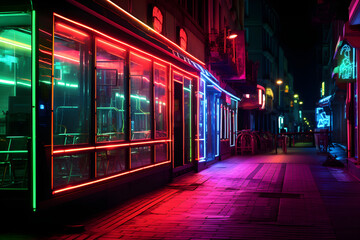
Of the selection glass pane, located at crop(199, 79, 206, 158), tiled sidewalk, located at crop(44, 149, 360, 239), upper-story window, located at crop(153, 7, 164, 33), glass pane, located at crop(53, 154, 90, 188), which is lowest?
tiled sidewalk, located at crop(44, 149, 360, 239)

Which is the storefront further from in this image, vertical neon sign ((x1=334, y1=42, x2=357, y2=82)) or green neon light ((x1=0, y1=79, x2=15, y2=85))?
vertical neon sign ((x1=334, y1=42, x2=357, y2=82))

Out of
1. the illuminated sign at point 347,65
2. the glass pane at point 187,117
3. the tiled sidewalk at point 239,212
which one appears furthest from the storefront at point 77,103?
the illuminated sign at point 347,65

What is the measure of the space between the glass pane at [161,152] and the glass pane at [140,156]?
0.53m

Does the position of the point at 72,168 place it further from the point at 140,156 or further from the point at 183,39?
the point at 183,39

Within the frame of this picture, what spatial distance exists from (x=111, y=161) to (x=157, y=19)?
4.33m

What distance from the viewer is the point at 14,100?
24.5ft

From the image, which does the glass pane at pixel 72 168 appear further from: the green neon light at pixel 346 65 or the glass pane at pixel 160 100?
the green neon light at pixel 346 65

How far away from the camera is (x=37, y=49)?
6.11 meters

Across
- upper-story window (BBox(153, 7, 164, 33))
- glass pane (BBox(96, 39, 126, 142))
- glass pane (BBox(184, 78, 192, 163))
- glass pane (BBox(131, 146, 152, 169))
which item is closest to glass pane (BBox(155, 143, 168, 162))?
glass pane (BBox(131, 146, 152, 169))

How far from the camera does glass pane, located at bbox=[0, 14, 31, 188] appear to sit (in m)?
7.20

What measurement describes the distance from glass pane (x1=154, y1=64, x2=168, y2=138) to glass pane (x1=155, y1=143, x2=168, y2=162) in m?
0.27

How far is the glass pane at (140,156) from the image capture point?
9.74 metres

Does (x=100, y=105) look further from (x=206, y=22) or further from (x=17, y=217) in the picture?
(x=206, y=22)

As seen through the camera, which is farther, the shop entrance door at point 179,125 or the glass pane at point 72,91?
the shop entrance door at point 179,125
